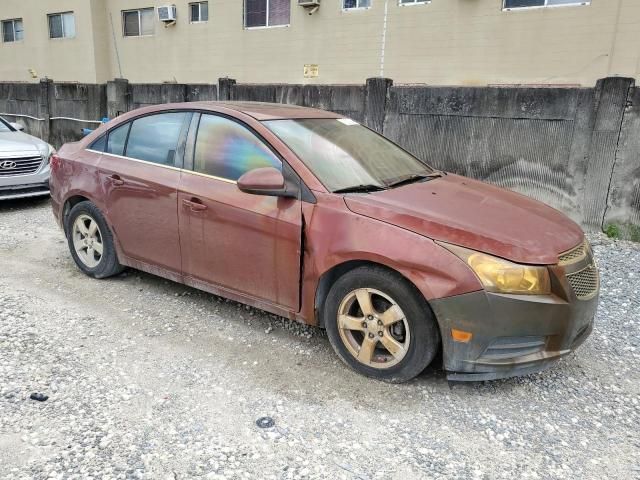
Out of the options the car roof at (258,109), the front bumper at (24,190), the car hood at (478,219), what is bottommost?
the front bumper at (24,190)

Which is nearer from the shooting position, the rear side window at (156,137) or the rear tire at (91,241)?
the rear side window at (156,137)

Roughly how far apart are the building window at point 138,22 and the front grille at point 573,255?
17.0 metres

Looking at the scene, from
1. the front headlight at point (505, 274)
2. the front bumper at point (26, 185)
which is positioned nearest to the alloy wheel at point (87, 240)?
the front bumper at point (26, 185)

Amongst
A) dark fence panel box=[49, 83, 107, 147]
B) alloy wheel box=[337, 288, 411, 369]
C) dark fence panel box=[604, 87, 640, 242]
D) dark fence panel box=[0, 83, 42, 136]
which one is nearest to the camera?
alloy wheel box=[337, 288, 411, 369]

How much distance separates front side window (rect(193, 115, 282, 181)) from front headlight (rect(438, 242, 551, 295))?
1.39 m

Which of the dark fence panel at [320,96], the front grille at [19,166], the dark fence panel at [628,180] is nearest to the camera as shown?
the dark fence panel at [628,180]

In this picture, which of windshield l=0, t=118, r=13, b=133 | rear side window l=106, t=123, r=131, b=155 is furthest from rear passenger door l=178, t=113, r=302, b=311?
windshield l=0, t=118, r=13, b=133

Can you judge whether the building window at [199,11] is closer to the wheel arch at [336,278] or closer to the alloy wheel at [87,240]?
the alloy wheel at [87,240]

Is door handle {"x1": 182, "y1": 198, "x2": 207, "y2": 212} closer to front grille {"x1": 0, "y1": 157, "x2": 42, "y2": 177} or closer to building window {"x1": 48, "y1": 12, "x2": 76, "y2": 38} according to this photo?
front grille {"x1": 0, "y1": 157, "x2": 42, "y2": 177}

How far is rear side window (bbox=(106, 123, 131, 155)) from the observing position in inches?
169

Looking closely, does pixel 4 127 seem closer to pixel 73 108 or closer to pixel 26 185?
pixel 26 185

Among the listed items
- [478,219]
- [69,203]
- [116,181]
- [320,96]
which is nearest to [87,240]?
[69,203]

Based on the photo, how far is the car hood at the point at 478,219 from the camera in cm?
270

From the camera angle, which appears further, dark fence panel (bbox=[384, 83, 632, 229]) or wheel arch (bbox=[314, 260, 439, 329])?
dark fence panel (bbox=[384, 83, 632, 229])
